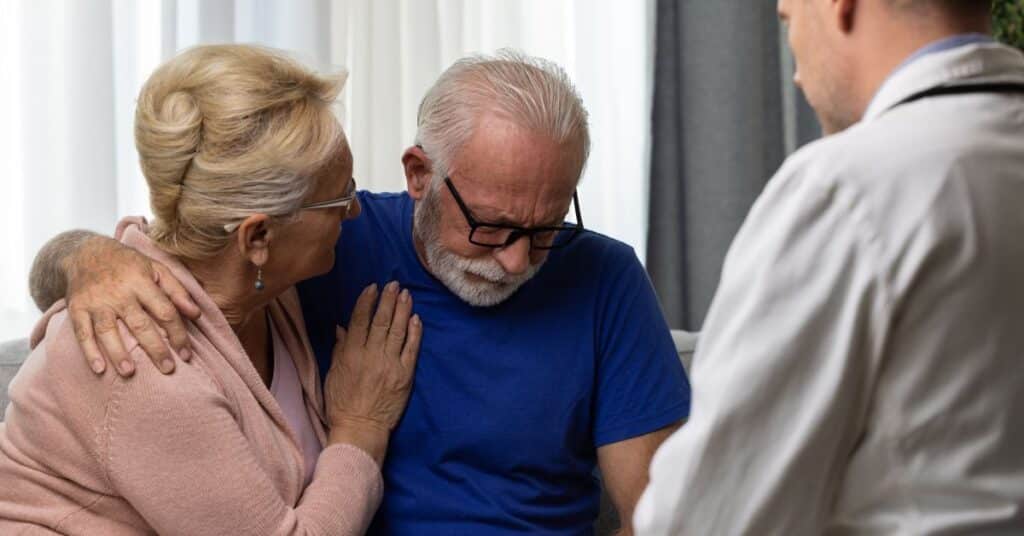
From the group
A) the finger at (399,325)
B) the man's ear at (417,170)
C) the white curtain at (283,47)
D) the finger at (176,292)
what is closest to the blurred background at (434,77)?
the white curtain at (283,47)

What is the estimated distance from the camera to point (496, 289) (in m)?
1.99

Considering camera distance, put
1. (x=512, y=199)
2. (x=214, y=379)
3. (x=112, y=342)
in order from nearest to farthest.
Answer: (x=112, y=342) → (x=214, y=379) → (x=512, y=199)

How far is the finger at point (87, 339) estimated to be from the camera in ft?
5.36

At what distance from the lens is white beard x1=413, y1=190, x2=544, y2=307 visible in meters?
1.95

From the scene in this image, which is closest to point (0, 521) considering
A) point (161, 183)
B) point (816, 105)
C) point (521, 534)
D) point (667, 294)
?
point (161, 183)

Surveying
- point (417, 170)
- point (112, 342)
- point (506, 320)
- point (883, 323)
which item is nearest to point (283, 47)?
point (417, 170)

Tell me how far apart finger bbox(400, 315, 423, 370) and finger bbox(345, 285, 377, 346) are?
6 centimetres

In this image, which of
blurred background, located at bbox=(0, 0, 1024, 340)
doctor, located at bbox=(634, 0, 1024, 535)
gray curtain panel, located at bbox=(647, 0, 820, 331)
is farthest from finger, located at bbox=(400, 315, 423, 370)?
gray curtain panel, located at bbox=(647, 0, 820, 331)

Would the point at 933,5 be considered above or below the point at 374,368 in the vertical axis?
above

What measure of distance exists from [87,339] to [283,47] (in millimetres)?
1352

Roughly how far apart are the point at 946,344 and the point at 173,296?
1008mm

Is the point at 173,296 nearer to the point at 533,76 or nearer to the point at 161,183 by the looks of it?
the point at 161,183

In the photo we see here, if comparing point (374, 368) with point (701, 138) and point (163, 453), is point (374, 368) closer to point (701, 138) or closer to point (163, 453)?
point (163, 453)

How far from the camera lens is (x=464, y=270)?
196 centimetres
